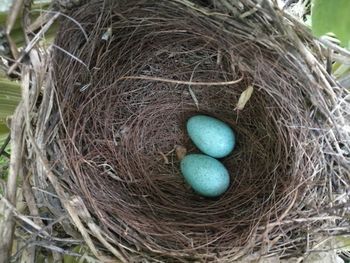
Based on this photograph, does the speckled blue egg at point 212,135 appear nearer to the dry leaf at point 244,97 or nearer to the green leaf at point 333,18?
the dry leaf at point 244,97

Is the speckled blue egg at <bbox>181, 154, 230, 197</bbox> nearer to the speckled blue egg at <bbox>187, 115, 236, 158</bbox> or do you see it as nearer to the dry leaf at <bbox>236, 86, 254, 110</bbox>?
the speckled blue egg at <bbox>187, 115, 236, 158</bbox>

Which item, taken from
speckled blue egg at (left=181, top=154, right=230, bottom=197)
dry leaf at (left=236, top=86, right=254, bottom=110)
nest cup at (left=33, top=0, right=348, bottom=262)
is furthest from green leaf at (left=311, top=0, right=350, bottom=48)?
speckled blue egg at (left=181, top=154, right=230, bottom=197)

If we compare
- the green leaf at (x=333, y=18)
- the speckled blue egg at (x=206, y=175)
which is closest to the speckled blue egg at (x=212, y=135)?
the speckled blue egg at (x=206, y=175)

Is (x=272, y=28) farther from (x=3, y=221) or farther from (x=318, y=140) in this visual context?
(x=3, y=221)

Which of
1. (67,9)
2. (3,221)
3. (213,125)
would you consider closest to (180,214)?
(213,125)

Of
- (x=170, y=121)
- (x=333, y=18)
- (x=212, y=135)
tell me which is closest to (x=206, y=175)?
(x=212, y=135)
